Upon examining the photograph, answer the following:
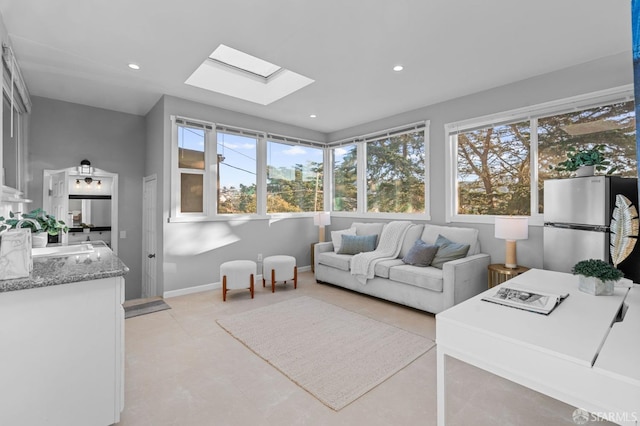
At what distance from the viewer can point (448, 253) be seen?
359 centimetres

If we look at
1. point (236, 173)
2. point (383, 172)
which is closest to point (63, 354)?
point (236, 173)

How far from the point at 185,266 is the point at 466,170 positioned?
13.8 ft

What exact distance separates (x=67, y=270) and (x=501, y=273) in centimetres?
378

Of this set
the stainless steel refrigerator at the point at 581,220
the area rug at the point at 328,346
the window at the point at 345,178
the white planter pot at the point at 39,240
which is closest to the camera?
the area rug at the point at 328,346

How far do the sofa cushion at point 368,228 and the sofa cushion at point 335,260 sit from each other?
593mm

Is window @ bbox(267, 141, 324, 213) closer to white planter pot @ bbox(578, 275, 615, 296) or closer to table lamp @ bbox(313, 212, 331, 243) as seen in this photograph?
table lamp @ bbox(313, 212, 331, 243)

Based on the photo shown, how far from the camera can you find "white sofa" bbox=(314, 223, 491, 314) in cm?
323

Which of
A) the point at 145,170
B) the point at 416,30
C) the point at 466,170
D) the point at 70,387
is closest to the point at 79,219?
the point at 145,170

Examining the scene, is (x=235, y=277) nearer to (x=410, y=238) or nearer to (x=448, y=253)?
(x=410, y=238)

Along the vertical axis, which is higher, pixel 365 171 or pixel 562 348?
pixel 365 171

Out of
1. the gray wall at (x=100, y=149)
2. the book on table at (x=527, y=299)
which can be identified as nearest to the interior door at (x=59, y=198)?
the gray wall at (x=100, y=149)

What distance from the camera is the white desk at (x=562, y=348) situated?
2.91 feet

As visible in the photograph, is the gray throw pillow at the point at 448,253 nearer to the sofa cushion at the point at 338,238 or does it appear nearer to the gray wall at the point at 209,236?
the sofa cushion at the point at 338,238

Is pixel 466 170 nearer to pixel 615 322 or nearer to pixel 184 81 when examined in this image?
pixel 615 322
